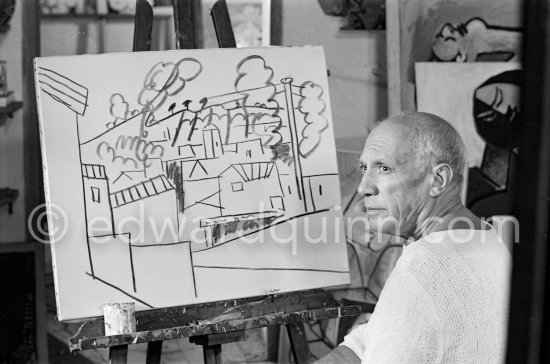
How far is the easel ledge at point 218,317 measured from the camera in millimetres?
2207

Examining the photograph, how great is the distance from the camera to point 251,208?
2.55 m

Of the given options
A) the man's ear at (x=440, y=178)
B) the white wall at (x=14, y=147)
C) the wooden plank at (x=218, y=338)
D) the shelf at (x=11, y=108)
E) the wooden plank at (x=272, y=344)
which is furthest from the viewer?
the wooden plank at (x=272, y=344)

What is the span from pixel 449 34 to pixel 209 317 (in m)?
1.90

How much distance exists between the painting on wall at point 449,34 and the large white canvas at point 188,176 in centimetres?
98

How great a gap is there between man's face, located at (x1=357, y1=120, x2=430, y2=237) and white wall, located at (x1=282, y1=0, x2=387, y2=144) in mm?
1794

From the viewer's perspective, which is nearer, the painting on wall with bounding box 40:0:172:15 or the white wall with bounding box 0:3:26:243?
the white wall with bounding box 0:3:26:243

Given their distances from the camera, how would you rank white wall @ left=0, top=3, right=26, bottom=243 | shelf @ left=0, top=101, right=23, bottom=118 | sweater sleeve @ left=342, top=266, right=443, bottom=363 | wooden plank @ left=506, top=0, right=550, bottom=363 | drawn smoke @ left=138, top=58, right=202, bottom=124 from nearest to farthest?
1. wooden plank @ left=506, top=0, right=550, bottom=363
2. sweater sleeve @ left=342, top=266, right=443, bottom=363
3. drawn smoke @ left=138, top=58, right=202, bottom=124
4. shelf @ left=0, top=101, right=23, bottom=118
5. white wall @ left=0, top=3, right=26, bottom=243

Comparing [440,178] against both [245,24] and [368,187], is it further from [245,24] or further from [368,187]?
[245,24]

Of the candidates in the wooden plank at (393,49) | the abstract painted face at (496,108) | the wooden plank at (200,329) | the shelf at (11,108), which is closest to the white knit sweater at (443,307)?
the wooden plank at (200,329)

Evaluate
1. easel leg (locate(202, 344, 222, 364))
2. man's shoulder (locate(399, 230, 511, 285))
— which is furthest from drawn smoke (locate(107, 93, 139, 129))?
man's shoulder (locate(399, 230, 511, 285))

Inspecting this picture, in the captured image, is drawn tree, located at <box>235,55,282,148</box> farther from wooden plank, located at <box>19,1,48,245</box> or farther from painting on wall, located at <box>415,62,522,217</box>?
wooden plank, located at <box>19,1,48,245</box>

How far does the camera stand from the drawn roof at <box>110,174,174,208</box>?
240 centimetres

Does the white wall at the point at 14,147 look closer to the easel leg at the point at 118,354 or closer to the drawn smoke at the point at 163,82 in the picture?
the drawn smoke at the point at 163,82

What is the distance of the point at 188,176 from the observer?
Result: 248 centimetres
